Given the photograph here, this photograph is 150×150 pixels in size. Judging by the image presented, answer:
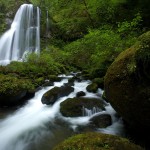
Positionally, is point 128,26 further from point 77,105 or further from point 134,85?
point 134,85

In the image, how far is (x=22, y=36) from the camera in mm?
18344

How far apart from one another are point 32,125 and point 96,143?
3577 mm

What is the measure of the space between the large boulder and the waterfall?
11844 mm

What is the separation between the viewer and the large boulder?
561 cm

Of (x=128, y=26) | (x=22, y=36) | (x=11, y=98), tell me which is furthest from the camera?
(x=22, y=36)

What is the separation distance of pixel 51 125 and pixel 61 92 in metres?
2.28

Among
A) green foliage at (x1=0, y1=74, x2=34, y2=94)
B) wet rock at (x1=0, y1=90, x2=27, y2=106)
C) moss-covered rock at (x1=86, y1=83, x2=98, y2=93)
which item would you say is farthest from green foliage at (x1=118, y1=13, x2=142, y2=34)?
wet rock at (x1=0, y1=90, x2=27, y2=106)

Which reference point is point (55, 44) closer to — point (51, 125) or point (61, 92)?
point (61, 92)

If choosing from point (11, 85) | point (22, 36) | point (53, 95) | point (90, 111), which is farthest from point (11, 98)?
point (22, 36)

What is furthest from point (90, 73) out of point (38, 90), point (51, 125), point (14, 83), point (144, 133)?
point (144, 133)

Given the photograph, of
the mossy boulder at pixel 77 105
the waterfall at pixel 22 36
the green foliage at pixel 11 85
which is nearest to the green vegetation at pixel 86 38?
the waterfall at pixel 22 36

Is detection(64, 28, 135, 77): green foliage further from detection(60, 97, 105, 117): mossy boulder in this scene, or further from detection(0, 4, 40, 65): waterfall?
detection(0, 4, 40, 65): waterfall

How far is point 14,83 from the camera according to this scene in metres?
9.29

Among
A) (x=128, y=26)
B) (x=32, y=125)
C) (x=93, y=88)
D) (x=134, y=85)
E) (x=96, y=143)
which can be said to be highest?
(x=128, y=26)
